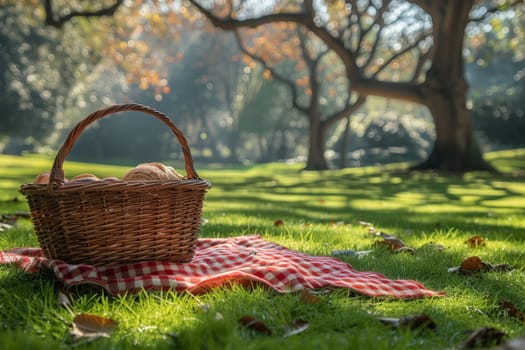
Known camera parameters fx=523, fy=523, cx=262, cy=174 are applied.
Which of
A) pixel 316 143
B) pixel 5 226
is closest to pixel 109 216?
pixel 5 226

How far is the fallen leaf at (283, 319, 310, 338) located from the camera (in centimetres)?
192

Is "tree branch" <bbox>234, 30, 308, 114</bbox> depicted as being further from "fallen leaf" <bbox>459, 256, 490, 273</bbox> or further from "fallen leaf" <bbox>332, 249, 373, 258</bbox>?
"fallen leaf" <bbox>459, 256, 490, 273</bbox>

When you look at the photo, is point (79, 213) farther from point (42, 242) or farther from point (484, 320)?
point (484, 320)

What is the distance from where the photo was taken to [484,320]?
220 centimetres

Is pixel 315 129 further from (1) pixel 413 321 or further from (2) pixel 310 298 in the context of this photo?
(1) pixel 413 321

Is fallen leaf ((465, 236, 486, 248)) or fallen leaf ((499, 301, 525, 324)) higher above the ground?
fallen leaf ((499, 301, 525, 324))

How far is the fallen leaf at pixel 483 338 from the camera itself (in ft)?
5.85

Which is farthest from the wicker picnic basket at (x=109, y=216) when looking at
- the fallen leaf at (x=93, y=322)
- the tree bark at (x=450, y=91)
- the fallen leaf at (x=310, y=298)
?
the tree bark at (x=450, y=91)

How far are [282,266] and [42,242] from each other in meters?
1.35

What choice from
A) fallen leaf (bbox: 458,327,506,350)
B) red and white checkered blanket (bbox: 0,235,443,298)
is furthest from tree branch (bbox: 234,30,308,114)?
fallen leaf (bbox: 458,327,506,350)

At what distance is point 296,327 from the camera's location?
6.48 ft

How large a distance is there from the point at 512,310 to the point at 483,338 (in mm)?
628

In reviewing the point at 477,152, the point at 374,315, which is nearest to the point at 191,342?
the point at 374,315

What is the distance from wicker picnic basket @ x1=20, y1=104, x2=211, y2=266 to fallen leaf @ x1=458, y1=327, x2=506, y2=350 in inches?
63.5
